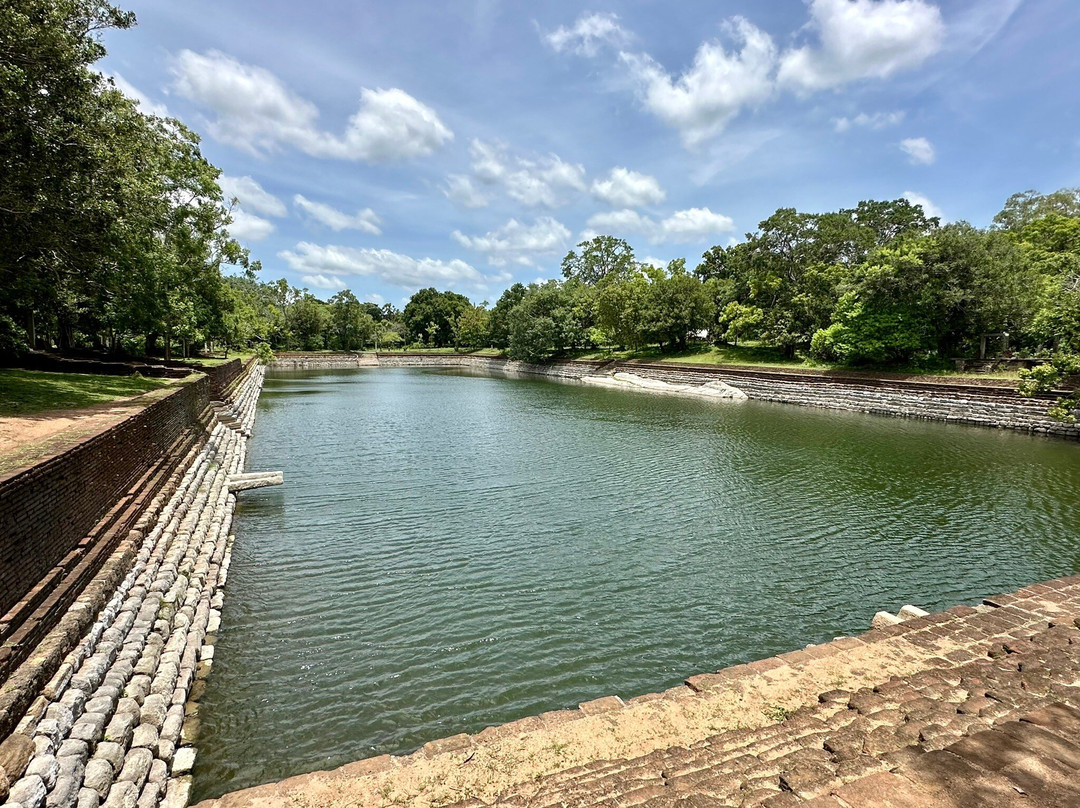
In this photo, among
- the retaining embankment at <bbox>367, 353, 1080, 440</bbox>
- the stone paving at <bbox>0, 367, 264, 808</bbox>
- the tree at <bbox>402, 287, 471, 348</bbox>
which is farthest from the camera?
the tree at <bbox>402, 287, 471, 348</bbox>

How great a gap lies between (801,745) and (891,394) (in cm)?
3369

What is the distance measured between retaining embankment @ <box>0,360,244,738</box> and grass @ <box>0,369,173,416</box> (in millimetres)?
3428

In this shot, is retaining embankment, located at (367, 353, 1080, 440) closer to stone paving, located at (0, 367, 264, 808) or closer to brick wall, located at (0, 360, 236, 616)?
stone paving, located at (0, 367, 264, 808)

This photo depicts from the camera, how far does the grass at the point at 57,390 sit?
11383mm

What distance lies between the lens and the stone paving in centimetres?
409

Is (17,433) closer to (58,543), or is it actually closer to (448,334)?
(58,543)

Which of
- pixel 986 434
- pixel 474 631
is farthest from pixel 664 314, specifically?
pixel 474 631

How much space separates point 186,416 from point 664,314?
45.5 m

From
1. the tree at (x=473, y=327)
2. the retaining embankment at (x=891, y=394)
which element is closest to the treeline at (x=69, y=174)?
the retaining embankment at (x=891, y=394)

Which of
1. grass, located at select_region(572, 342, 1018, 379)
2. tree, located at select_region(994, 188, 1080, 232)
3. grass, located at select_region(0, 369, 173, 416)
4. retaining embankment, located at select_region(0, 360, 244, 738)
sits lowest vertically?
retaining embankment, located at select_region(0, 360, 244, 738)

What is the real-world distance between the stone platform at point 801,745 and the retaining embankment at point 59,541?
254cm

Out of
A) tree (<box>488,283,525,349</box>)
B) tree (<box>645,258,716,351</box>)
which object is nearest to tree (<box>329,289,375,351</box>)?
tree (<box>488,283,525,349</box>)

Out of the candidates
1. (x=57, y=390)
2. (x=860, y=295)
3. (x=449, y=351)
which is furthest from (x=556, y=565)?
(x=449, y=351)

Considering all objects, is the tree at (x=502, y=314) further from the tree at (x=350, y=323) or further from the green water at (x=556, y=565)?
the green water at (x=556, y=565)
